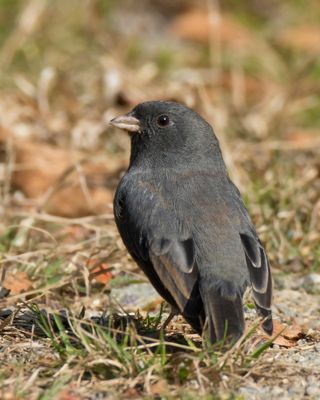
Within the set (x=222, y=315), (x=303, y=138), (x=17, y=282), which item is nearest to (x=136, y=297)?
(x=17, y=282)

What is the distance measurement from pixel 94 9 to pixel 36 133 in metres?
3.19

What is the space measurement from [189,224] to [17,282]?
3.73 ft

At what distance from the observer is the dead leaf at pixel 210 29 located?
10.2m

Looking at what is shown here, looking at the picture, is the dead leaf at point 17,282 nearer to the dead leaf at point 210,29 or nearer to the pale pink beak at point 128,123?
the pale pink beak at point 128,123

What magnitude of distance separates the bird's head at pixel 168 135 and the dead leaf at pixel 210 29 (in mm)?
5333

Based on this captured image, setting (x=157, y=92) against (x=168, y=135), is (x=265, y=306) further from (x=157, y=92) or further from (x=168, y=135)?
(x=157, y=92)

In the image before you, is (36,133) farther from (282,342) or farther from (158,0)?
(158,0)

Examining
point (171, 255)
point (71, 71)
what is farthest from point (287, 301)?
point (71, 71)

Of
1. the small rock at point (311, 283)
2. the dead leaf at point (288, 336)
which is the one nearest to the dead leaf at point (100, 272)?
the dead leaf at point (288, 336)

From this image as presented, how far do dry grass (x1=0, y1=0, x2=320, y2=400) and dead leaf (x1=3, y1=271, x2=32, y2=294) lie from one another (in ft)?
0.04

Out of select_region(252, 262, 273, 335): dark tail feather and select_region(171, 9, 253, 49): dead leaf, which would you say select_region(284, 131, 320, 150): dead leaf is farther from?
select_region(252, 262, 273, 335): dark tail feather

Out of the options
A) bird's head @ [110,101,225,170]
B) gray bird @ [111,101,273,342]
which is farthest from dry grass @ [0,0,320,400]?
bird's head @ [110,101,225,170]

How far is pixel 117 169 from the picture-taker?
22.5ft

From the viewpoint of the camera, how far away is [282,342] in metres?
4.20
